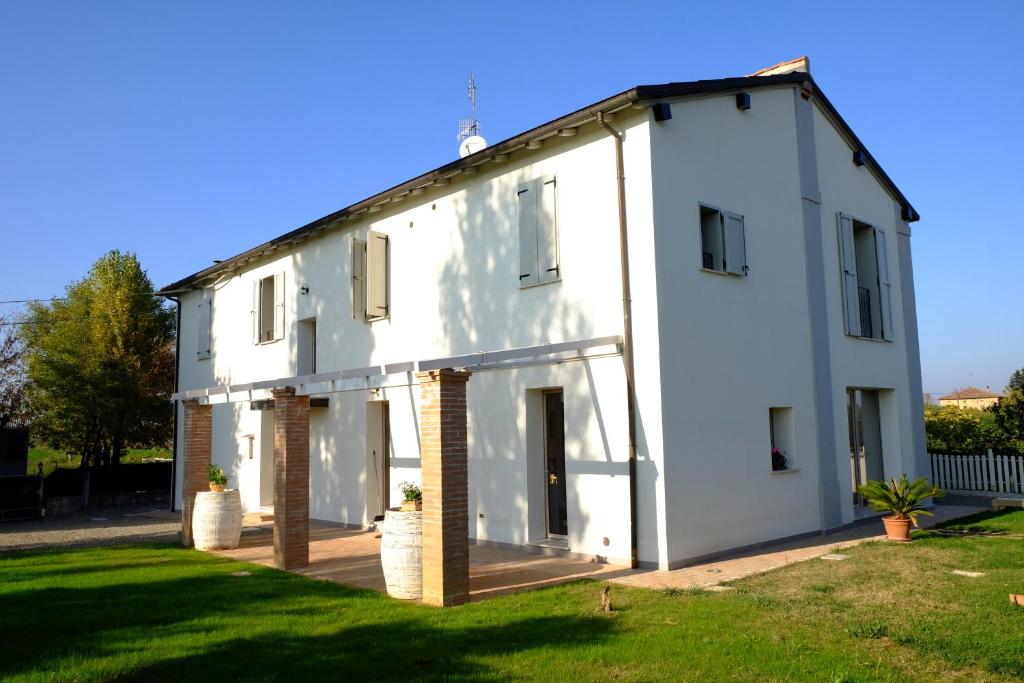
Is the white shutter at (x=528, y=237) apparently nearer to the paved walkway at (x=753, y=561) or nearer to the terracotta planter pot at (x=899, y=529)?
the paved walkway at (x=753, y=561)

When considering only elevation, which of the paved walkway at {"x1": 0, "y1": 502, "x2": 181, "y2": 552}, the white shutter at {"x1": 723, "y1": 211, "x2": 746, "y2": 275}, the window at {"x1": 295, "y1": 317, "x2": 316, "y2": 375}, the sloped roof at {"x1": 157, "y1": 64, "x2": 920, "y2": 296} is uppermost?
the sloped roof at {"x1": 157, "y1": 64, "x2": 920, "y2": 296}

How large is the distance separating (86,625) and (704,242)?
8456 mm

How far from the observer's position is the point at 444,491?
23.0 feet

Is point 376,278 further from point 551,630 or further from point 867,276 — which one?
point 867,276

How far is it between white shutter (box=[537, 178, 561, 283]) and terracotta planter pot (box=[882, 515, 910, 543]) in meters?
5.71

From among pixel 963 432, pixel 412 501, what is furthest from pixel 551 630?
pixel 963 432

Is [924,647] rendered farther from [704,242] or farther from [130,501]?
[130,501]

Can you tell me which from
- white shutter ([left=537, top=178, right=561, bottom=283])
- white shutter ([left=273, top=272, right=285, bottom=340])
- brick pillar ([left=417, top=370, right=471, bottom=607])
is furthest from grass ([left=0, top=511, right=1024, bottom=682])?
white shutter ([left=273, top=272, right=285, bottom=340])

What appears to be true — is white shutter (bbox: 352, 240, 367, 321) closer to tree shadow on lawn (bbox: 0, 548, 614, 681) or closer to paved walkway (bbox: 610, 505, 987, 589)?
tree shadow on lawn (bbox: 0, 548, 614, 681)

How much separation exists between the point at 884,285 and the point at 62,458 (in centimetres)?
3203

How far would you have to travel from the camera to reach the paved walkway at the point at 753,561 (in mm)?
7738

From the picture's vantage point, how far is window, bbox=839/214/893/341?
1210 cm

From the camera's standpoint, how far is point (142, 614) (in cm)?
704

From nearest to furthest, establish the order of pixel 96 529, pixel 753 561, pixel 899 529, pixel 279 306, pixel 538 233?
pixel 753 561 < pixel 899 529 < pixel 538 233 < pixel 96 529 < pixel 279 306
